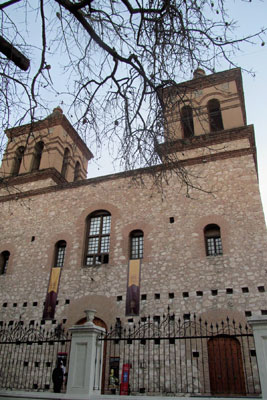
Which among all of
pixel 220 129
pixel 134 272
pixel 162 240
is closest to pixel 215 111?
pixel 220 129

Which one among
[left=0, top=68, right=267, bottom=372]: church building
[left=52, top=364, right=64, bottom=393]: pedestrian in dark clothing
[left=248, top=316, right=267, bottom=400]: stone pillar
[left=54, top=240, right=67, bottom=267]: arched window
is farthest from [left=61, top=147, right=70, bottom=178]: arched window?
[left=248, top=316, right=267, bottom=400]: stone pillar

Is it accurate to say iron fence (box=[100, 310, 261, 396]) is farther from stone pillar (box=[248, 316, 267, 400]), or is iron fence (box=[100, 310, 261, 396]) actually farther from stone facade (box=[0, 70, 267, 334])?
stone pillar (box=[248, 316, 267, 400])

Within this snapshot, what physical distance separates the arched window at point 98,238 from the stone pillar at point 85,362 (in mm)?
6548

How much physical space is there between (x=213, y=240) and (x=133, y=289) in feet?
10.8

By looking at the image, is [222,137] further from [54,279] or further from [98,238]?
[54,279]

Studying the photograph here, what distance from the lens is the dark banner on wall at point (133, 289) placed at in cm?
1124

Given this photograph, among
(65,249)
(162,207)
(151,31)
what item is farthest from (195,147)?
(151,31)

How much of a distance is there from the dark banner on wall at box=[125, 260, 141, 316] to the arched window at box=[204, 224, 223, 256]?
2558mm

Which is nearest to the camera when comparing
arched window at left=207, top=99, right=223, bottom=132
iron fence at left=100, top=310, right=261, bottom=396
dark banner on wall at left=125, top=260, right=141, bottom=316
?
iron fence at left=100, top=310, right=261, bottom=396

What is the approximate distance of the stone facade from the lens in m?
10.6

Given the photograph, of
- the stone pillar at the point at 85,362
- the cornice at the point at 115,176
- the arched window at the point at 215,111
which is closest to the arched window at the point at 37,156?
the cornice at the point at 115,176

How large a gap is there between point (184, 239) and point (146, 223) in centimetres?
171

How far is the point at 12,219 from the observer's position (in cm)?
1573

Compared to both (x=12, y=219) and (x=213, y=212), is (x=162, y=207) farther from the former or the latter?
(x=12, y=219)
